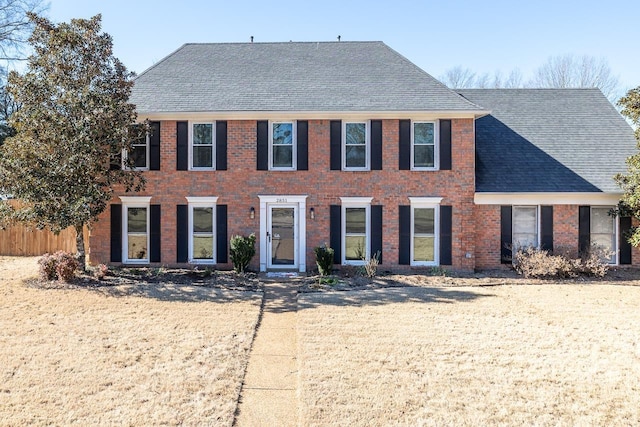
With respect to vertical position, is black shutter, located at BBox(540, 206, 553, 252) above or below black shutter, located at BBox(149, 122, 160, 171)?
below

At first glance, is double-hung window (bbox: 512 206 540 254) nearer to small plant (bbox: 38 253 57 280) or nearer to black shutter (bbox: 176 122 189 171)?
black shutter (bbox: 176 122 189 171)

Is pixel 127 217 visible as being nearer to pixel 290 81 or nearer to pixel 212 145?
pixel 212 145

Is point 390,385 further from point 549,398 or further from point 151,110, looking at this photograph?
point 151,110

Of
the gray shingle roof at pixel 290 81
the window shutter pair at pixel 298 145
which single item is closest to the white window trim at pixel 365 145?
the gray shingle roof at pixel 290 81

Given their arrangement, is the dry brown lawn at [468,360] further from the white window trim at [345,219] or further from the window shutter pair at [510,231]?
the window shutter pair at [510,231]

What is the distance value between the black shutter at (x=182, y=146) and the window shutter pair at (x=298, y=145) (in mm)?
2255

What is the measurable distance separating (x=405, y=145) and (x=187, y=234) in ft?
24.4

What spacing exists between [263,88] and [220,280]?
257 inches

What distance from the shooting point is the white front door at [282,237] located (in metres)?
13.0

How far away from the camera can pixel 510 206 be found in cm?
1306

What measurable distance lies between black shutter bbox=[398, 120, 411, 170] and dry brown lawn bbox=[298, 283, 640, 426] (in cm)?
475

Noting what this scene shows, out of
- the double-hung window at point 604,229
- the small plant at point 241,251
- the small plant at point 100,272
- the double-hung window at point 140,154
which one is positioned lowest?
the small plant at point 100,272

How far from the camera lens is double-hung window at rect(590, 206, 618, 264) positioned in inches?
516

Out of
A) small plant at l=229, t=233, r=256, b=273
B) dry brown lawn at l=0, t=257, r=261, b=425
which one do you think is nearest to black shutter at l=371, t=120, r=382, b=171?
small plant at l=229, t=233, r=256, b=273
